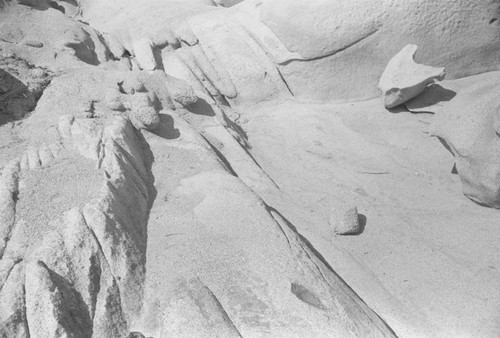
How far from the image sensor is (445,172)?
3111 millimetres

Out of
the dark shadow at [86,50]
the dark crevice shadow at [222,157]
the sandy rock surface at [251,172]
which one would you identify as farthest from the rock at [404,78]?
the dark shadow at [86,50]

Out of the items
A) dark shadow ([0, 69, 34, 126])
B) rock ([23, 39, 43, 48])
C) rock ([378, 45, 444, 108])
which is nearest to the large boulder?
rock ([378, 45, 444, 108])

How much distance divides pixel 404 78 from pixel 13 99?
2.79m

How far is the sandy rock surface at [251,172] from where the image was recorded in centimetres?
170

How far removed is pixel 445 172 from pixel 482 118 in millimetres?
451

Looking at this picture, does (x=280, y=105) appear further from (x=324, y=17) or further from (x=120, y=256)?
(x=120, y=256)

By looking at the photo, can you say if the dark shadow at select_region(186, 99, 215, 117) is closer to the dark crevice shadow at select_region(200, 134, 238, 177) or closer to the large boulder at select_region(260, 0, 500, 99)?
the dark crevice shadow at select_region(200, 134, 238, 177)

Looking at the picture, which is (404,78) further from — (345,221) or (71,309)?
(71,309)

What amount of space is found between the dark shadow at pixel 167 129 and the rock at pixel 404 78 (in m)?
1.80

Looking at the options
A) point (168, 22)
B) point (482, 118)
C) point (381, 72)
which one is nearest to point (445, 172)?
point (482, 118)

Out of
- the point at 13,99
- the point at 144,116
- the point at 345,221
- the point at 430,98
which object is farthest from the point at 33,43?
the point at 430,98

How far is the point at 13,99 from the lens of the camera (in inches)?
108

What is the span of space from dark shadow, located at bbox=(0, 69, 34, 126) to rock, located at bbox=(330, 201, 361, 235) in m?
1.92

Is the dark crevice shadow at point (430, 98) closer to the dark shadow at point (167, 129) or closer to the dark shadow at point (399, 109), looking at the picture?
the dark shadow at point (399, 109)
